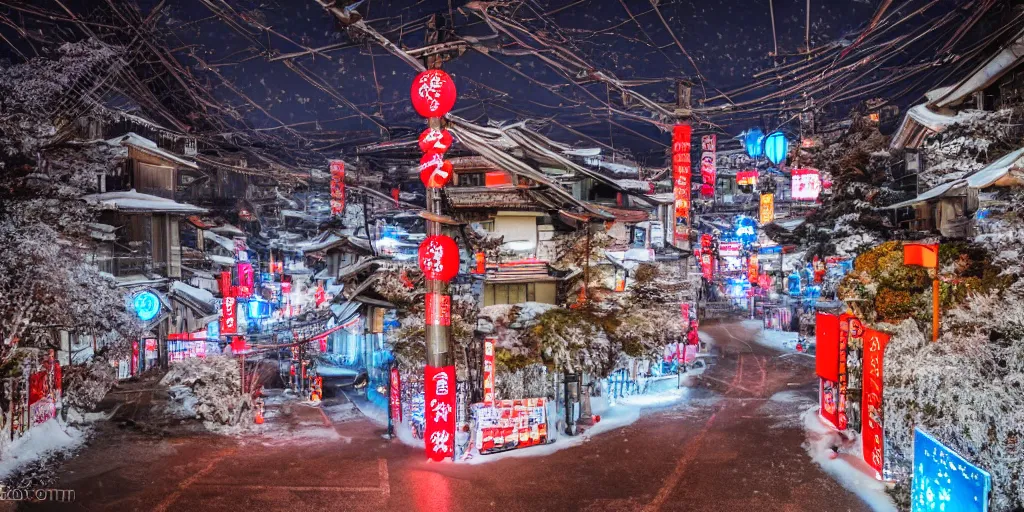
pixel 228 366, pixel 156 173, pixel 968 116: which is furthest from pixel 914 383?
pixel 156 173

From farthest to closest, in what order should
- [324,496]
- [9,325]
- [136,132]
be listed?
[136,132] < [9,325] < [324,496]

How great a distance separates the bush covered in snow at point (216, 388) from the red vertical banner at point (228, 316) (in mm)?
4693

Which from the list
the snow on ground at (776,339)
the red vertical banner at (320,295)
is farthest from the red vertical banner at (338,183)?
the snow on ground at (776,339)

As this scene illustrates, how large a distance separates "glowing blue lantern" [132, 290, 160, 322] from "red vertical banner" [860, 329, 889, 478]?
1042 inches

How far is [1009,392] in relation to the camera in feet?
33.8

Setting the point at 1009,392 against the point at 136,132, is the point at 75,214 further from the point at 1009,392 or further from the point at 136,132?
the point at 1009,392

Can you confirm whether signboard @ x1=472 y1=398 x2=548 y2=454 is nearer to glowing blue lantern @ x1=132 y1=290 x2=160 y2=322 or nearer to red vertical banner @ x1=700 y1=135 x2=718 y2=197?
glowing blue lantern @ x1=132 y1=290 x2=160 y2=322

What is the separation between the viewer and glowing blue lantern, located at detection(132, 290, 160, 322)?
24.0 meters

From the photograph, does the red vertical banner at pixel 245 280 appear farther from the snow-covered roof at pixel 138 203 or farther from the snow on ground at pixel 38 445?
the snow on ground at pixel 38 445

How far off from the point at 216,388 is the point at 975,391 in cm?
2093

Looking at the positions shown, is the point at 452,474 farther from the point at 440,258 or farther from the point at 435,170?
the point at 435,170

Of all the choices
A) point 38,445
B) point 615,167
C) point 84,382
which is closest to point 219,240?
point 84,382

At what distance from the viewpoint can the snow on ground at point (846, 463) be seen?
43.6 ft

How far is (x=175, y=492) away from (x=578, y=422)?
11882 mm
